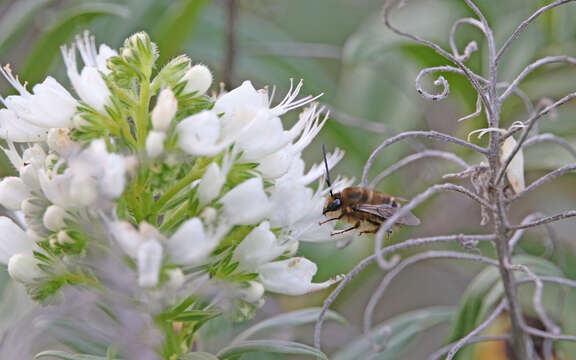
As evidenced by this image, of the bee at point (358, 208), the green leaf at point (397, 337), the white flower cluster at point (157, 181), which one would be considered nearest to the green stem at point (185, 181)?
the white flower cluster at point (157, 181)

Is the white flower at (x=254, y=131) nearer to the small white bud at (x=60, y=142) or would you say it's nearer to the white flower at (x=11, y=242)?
the small white bud at (x=60, y=142)

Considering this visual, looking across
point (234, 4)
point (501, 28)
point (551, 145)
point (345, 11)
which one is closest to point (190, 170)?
point (234, 4)

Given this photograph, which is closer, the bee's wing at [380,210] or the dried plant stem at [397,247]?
the dried plant stem at [397,247]

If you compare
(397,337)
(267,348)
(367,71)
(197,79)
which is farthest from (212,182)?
(367,71)

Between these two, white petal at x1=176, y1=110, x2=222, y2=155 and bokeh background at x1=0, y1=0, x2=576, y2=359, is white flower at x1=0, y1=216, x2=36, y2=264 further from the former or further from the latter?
bokeh background at x1=0, y1=0, x2=576, y2=359

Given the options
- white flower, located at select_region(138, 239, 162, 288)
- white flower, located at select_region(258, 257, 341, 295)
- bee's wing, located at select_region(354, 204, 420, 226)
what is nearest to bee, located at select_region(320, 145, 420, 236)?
bee's wing, located at select_region(354, 204, 420, 226)
